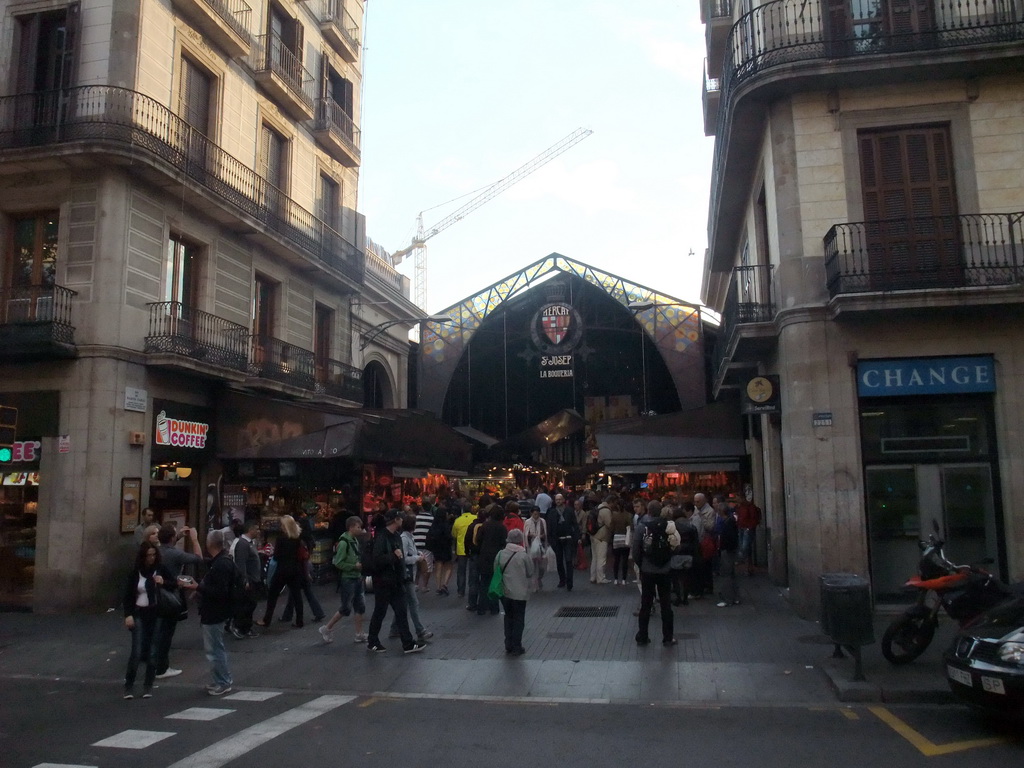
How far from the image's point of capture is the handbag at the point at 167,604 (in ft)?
29.8

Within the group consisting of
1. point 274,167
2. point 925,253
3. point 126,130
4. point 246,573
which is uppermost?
point 274,167

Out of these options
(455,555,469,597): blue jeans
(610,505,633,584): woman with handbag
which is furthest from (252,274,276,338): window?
(610,505,633,584): woman with handbag

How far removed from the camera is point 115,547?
1491 centimetres

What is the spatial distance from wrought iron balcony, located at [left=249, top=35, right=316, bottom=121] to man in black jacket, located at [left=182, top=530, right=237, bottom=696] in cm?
1476

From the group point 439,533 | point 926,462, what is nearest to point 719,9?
point 926,462

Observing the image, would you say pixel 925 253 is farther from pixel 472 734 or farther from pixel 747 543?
pixel 472 734

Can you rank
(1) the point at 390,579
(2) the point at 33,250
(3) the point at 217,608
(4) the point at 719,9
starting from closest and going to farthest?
(3) the point at 217,608
(1) the point at 390,579
(2) the point at 33,250
(4) the point at 719,9

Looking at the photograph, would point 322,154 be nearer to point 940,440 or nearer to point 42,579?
point 42,579

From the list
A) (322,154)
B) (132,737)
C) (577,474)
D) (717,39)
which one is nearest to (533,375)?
(577,474)

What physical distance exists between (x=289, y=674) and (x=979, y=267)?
10760 millimetres

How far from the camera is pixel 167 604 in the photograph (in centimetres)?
910

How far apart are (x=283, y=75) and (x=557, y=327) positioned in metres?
15.8

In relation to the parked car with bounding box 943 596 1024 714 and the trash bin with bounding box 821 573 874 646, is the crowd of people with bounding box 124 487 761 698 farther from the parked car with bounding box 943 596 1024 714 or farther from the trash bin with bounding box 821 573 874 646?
the parked car with bounding box 943 596 1024 714

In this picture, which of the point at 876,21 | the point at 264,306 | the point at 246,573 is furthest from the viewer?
the point at 264,306
